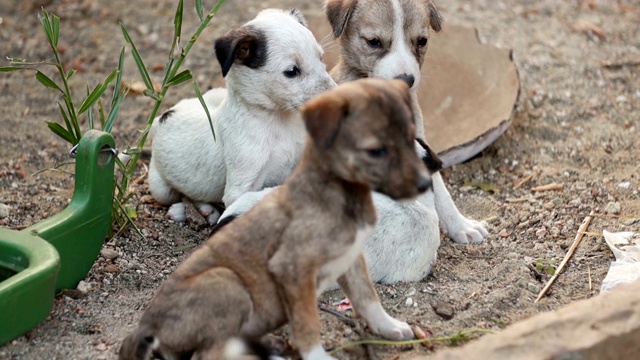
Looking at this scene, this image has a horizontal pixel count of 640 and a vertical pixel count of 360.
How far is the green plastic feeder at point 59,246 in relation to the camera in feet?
14.8

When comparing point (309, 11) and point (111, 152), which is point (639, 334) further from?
point (309, 11)

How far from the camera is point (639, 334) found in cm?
408

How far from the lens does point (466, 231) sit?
6.17 metres

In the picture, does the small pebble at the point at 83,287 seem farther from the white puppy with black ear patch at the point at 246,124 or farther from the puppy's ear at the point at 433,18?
the puppy's ear at the point at 433,18

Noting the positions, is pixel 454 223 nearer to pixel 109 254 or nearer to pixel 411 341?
Result: pixel 411 341

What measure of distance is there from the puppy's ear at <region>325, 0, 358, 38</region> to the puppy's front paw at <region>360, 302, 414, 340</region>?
A: 2.39 m

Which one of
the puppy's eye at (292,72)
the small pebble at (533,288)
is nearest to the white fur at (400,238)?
the small pebble at (533,288)

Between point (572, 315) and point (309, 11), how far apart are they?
20.3 feet

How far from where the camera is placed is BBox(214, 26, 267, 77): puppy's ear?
5586 mm

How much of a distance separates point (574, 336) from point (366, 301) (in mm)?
997

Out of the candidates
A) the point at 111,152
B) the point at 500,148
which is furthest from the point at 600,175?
the point at 111,152

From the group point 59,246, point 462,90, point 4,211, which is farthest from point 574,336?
point 462,90

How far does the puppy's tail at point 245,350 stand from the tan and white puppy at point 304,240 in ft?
0.08

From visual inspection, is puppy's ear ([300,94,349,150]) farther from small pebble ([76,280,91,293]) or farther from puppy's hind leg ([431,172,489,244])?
puppy's hind leg ([431,172,489,244])
